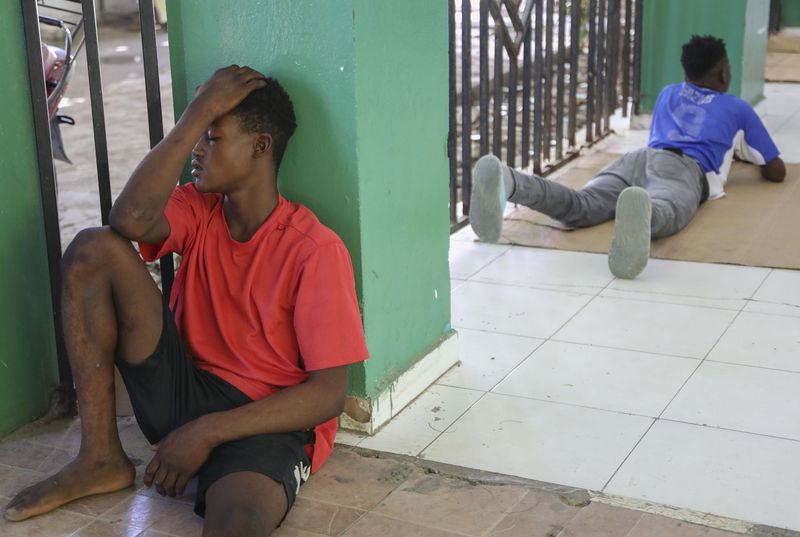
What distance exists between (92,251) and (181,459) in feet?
1.60

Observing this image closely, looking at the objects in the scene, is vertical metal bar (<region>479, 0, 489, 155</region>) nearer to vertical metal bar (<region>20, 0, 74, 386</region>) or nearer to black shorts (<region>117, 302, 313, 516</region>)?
vertical metal bar (<region>20, 0, 74, 386</region>)

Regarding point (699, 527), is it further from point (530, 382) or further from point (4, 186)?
point (4, 186)

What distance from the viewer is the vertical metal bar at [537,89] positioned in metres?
5.26

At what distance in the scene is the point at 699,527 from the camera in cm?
217

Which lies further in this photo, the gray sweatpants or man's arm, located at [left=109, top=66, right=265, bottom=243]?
the gray sweatpants

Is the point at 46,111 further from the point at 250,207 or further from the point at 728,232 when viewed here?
the point at 728,232

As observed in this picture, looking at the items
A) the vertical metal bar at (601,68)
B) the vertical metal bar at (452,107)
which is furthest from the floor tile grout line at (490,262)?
the vertical metal bar at (601,68)

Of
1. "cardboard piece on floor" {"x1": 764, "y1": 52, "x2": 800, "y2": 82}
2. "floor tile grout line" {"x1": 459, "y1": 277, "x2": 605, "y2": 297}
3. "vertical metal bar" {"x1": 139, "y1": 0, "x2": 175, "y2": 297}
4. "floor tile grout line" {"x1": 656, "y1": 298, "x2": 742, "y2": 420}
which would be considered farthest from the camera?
"cardboard piece on floor" {"x1": 764, "y1": 52, "x2": 800, "y2": 82}

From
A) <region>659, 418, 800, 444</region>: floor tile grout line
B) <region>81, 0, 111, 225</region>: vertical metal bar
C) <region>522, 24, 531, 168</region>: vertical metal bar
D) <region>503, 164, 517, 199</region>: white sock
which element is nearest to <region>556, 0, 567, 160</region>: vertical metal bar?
<region>522, 24, 531, 168</region>: vertical metal bar

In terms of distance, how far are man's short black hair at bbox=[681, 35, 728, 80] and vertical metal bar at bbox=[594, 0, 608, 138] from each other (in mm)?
1202

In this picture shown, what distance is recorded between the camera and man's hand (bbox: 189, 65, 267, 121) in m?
2.29

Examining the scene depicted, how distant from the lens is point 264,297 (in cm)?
238

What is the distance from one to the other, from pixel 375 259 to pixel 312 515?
0.68m

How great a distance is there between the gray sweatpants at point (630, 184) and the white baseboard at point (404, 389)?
137 cm
